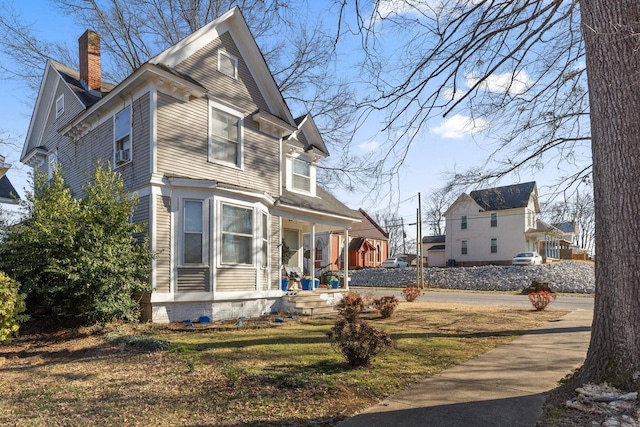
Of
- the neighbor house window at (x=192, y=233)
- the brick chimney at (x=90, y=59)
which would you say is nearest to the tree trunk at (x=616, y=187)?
the neighbor house window at (x=192, y=233)

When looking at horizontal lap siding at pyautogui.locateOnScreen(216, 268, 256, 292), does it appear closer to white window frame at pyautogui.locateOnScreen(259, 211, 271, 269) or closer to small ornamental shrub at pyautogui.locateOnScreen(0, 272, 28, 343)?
white window frame at pyautogui.locateOnScreen(259, 211, 271, 269)

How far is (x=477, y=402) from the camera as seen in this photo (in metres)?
4.78

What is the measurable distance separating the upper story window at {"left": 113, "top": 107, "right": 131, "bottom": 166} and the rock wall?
24378 mm

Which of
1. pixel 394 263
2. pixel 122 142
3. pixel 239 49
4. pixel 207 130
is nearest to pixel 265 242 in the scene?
pixel 207 130

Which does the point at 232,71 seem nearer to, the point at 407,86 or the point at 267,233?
the point at 267,233

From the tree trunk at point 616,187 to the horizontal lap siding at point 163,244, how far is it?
8.82 meters

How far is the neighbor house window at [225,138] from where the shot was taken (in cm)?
1205

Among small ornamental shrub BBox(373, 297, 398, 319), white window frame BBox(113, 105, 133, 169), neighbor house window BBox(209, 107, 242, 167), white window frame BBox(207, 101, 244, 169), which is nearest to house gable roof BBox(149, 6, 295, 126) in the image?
white window frame BBox(207, 101, 244, 169)

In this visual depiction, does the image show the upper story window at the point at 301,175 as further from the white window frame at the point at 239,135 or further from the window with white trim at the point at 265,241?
the white window frame at the point at 239,135

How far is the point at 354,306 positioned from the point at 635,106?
4.36 meters

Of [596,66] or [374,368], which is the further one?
[374,368]

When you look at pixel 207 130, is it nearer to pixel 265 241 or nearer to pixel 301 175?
pixel 265 241

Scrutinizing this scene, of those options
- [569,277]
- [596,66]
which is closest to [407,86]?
[596,66]

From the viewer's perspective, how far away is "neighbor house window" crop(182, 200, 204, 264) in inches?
430
